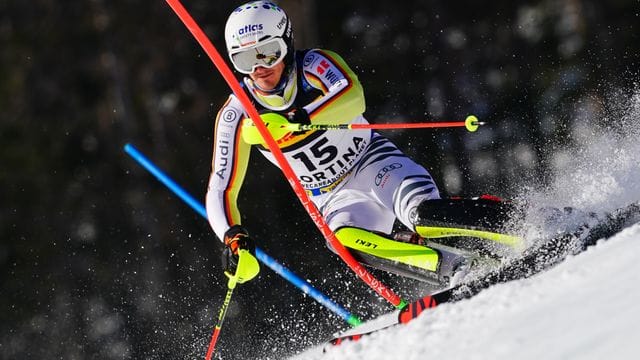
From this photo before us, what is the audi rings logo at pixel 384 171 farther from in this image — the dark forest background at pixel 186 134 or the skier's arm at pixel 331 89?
the dark forest background at pixel 186 134

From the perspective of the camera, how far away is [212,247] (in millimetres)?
16797

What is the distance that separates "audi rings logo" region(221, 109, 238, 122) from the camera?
5.32 meters

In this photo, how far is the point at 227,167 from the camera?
A: 5359mm

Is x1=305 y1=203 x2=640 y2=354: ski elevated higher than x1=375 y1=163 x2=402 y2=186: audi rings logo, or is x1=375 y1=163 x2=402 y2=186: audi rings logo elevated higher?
x1=305 y1=203 x2=640 y2=354: ski

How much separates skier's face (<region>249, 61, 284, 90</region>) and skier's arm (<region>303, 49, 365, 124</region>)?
0.50 feet

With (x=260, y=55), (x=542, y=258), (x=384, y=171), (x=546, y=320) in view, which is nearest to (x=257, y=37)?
(x=260, y=55)

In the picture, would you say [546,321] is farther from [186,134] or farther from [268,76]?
[186,134]

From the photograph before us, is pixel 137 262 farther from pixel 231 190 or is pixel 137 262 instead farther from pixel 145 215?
pixel 231 190

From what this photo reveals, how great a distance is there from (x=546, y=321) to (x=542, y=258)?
1365mm

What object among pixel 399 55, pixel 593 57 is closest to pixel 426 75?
pixel 399 55

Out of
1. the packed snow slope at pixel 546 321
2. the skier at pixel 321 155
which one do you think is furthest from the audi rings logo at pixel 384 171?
the packed snow slope at pixel 546 321

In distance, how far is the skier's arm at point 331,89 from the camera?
5.03m

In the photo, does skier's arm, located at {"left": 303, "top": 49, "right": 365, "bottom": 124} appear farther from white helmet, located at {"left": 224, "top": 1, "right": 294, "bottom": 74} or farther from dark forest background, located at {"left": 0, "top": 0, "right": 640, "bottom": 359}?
dark forest background, located at {"left": 0, "top": 0, "right": 640, "bottom": 359}

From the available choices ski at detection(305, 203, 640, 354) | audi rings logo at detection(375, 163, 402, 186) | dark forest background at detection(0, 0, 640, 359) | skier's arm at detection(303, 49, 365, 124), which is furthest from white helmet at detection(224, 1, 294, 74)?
dark forest background at detection(0, 0, 640, 359)
